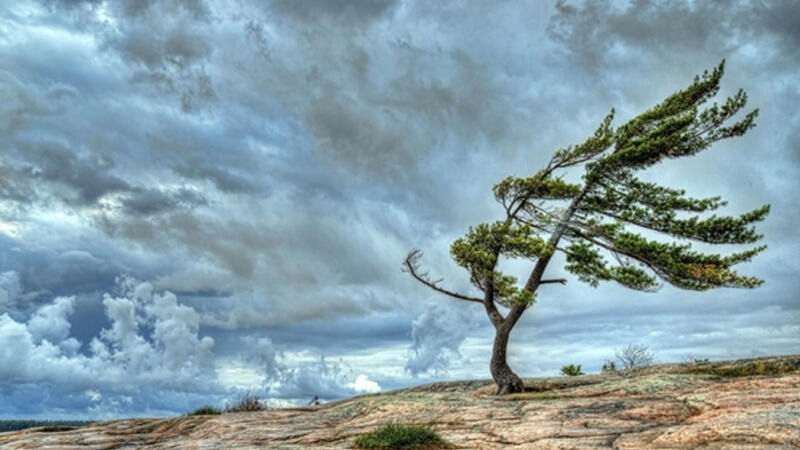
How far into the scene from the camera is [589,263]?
26922 mm

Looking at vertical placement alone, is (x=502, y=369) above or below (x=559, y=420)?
above

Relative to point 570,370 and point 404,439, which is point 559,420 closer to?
point 404,439

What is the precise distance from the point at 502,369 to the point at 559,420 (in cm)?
1106

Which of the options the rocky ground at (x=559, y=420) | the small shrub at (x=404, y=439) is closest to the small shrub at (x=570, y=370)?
the rocky ground at (x=559, y=420)

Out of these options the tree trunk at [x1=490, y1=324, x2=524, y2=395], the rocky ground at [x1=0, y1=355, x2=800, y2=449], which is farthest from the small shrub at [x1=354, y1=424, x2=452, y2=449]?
the tree trunk at [x1=490, y1=324, x2=524, y2=395]

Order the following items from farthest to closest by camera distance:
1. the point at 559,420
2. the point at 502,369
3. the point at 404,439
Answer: the point at 502,369 → the point at 559,420 → the point at 404,439

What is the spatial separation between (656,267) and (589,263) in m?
2.68

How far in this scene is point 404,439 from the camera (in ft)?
44.1

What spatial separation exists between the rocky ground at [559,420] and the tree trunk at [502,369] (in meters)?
0.76

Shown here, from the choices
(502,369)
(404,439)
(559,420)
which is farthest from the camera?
(502,369)

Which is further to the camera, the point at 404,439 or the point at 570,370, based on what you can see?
the point at 570,370

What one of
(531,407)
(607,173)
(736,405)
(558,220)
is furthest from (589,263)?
(736,405)

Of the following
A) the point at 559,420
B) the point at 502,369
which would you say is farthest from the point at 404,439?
the point at 502,369

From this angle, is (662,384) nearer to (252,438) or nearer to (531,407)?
(531,407)
